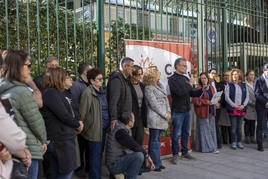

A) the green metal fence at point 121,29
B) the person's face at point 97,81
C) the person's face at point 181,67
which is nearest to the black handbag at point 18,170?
the person's face at point 97,81

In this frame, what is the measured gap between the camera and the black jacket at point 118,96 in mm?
4495

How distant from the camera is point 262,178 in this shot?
485cm

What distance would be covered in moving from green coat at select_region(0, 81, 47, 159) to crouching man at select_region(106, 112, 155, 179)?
0.99 metres

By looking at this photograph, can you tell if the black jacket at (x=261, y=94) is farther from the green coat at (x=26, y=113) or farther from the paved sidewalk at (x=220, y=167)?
the green coat at (x=26, y=113)

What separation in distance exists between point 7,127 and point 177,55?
4.75 metres

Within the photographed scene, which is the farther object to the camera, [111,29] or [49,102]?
[111,29]

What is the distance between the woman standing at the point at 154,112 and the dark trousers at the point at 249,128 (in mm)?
2951

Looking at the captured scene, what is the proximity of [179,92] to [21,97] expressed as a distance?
349cm

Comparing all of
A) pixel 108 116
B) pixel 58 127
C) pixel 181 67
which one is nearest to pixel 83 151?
pixel 108 116

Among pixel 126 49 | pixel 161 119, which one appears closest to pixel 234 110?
pixel 161 119

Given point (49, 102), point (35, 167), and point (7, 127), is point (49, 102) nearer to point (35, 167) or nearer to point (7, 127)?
point (35, 167)

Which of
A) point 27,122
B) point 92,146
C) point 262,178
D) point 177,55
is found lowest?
point 262,178

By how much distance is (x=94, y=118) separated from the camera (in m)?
4.33

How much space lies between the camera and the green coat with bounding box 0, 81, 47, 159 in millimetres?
2584
